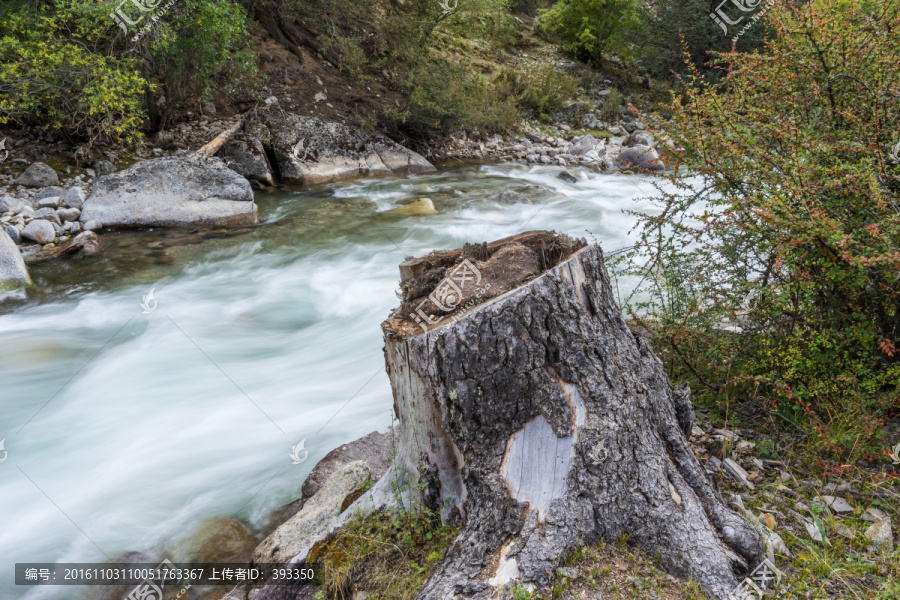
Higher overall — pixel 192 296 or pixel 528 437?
pixel 528 437

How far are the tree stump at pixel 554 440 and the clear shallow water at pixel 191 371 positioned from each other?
2878mm

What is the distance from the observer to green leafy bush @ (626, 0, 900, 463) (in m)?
3.43

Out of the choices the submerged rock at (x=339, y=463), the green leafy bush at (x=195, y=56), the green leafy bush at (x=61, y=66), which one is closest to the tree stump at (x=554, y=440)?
the submerged rock at (x=339, y=463)

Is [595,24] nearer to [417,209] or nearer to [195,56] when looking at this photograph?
[417,209]

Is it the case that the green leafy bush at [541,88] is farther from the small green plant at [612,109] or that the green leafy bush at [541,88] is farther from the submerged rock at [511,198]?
the submerged rock at [511,198]

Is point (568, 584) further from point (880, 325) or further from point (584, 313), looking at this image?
point (880, 325)

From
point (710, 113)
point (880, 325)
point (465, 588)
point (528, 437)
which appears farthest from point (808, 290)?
point (465, 588)

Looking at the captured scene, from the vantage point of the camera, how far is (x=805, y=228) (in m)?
3.26

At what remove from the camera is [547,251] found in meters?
3.21

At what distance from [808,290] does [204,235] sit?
29.4ft

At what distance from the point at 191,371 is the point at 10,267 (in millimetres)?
3628

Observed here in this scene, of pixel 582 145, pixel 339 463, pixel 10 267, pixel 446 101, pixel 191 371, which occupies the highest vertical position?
pixel 446 101

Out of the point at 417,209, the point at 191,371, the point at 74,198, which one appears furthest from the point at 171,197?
the point at 191,371

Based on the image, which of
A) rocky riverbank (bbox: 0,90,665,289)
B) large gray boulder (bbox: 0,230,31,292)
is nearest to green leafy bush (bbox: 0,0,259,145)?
rocky riverbank (bbox: 0,90,665,289)
